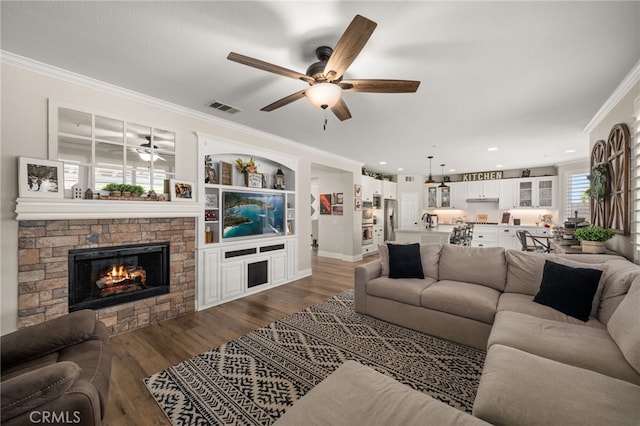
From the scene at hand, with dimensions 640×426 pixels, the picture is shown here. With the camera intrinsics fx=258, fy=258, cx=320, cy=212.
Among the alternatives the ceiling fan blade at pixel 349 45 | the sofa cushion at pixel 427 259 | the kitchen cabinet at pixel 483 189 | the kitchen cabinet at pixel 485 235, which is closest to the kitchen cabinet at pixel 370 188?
the kitchen cabinet at pixel 483 189

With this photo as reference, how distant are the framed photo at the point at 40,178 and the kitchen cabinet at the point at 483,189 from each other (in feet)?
31.7

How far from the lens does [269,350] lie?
253cm

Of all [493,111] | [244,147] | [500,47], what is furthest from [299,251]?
[500,47]

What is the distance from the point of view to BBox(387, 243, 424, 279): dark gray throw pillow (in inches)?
130

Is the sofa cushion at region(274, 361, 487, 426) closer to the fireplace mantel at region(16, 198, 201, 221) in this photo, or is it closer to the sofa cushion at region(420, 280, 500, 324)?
the sofa cushion at region(420, 280, 500, 324)

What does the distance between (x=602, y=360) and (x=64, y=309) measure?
4.34 metres

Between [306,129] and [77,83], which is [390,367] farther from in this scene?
[77,83]

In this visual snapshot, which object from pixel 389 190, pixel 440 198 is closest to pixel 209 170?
pixel 389 190

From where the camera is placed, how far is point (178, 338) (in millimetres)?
2785

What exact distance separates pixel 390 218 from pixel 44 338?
8972mm

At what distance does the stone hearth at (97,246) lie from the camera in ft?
7.72

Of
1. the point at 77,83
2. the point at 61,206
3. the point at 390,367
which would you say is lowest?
the point at 390,367

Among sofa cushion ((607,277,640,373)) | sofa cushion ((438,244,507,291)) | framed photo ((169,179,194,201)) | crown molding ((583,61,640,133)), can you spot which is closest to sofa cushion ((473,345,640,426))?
sofa cushion ((607,277,640,373))

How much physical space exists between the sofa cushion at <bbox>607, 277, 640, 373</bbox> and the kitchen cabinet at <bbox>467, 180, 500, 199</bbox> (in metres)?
7.23
